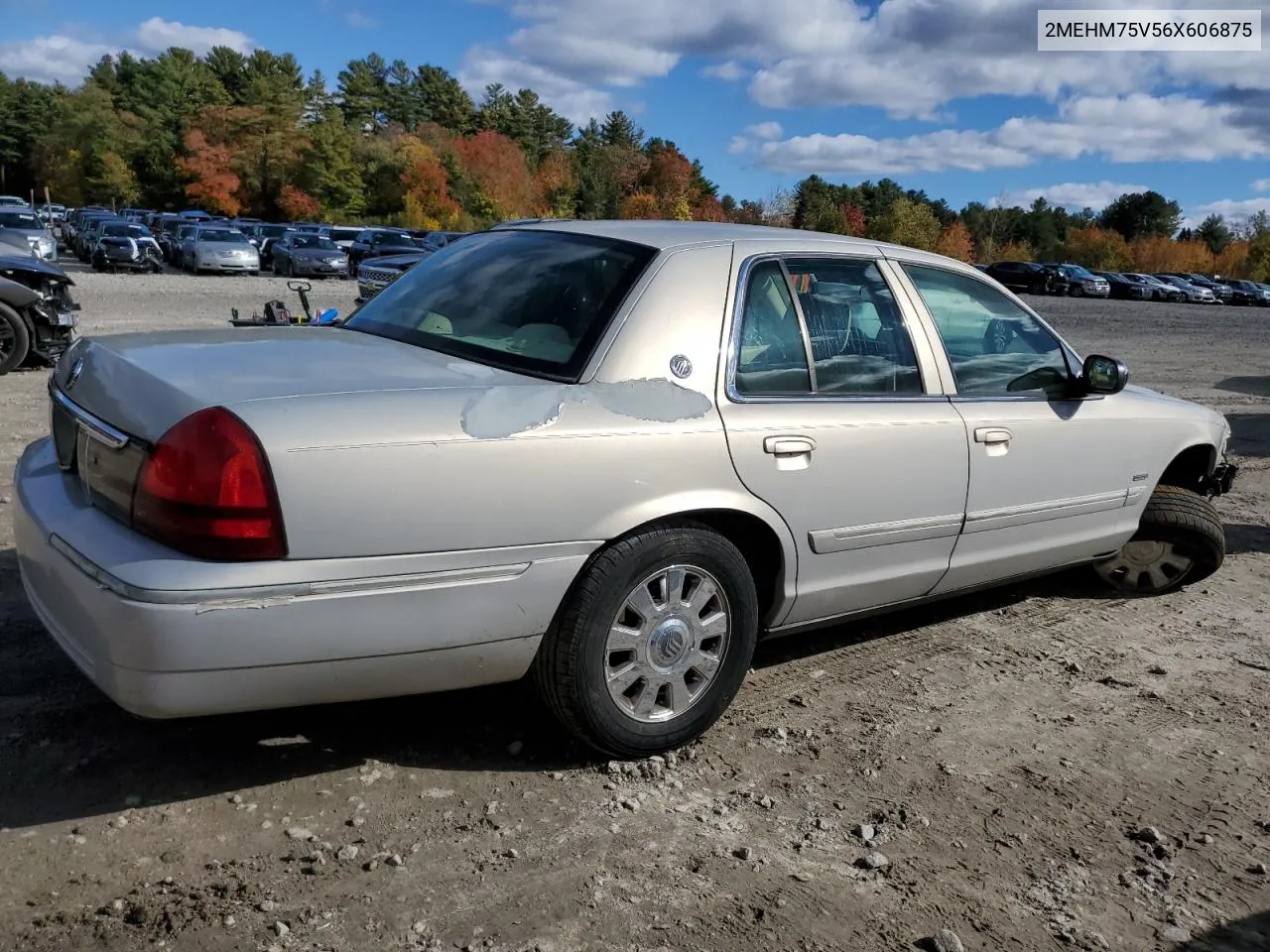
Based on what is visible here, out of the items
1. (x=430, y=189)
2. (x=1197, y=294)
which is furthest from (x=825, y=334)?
(x=430, y=189)

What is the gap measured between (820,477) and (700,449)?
1.71 ft

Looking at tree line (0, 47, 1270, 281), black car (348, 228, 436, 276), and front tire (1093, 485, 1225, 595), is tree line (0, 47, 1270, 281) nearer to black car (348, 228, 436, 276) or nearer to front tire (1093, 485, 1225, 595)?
black car (348, 228, 436, 276)

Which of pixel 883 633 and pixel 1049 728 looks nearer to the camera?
pixel 1049 728

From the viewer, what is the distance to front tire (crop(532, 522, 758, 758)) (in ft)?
10.3

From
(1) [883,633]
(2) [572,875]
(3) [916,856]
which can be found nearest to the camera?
(2) [572,875]

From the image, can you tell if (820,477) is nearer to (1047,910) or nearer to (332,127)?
(1047,910)

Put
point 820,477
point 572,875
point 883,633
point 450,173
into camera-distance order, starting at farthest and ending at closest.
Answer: point 450,173, point 883,633, point 820,477, point 572,875

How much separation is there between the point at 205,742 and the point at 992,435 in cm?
291

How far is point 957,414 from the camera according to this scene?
407 cm

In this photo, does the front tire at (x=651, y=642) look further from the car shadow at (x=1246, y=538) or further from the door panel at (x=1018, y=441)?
the car shadow at (x=1246, y=538)

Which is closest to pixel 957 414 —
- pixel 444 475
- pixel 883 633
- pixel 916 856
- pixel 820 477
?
pixel 820 477

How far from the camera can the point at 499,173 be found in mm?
71188

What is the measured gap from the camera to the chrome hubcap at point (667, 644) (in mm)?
3254

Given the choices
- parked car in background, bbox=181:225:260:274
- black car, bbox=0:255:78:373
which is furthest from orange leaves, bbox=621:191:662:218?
black car, bbox=0:255:78:373
